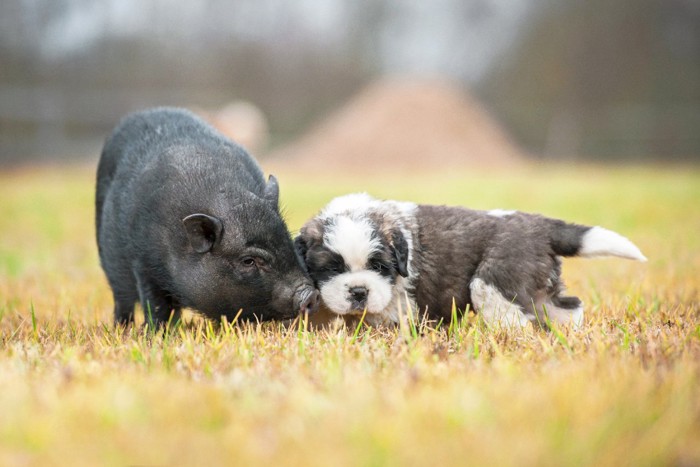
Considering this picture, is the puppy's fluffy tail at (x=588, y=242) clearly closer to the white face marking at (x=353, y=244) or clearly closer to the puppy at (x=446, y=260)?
the puppy at (x=446, y=260)

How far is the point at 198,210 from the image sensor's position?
4.36 m

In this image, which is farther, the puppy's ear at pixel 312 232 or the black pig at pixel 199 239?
the puppy's ear at pixel 312 232

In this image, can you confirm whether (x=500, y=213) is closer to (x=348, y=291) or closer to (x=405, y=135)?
(x=348, y=291)

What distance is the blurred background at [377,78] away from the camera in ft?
93.4

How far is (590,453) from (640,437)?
250 mm

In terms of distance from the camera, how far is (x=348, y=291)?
429 centimetres

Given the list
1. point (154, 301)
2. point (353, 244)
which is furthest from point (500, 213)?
point (154, 301)

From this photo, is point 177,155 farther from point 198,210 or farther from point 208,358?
point 208,358

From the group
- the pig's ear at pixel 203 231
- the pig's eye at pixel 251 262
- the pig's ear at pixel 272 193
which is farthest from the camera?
the pig's ear at pixel 272 193

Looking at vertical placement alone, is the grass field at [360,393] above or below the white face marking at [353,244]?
below

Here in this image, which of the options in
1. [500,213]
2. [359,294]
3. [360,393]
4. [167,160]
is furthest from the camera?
[500,213]

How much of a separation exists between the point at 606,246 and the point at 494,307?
0.71 metres

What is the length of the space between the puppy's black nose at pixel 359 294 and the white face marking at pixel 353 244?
0.59 ft

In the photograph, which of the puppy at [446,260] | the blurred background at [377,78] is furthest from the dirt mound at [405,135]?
the puppy at [446,260]
